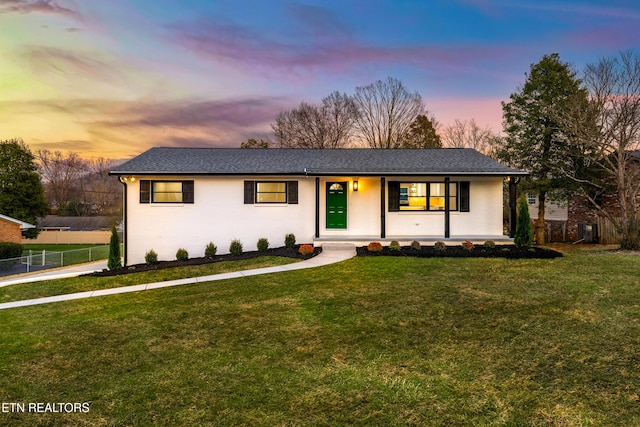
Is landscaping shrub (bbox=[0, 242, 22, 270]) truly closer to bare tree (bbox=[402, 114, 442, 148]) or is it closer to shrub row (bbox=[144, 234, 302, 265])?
shrub row (bbox=[144, 234, 302, 265])

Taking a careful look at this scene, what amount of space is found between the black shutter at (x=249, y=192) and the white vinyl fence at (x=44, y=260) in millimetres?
11419

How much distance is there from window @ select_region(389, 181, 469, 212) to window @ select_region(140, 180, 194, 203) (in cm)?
838

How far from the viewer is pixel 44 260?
19547 millimetres

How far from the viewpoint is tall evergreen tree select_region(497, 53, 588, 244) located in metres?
20.8

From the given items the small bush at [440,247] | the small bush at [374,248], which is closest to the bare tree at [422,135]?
the small bush at [440,247]

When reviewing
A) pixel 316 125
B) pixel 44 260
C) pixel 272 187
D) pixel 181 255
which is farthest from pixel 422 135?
pixel 44 260

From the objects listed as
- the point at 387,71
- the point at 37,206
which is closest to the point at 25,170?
the point at 37,206

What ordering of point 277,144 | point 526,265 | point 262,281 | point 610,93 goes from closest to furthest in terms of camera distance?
point 262,281 → point 526,265 → point 610,93 → point 277,144

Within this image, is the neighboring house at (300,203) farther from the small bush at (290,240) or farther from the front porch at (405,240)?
the small bush at (290,240)

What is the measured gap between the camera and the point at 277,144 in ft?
112

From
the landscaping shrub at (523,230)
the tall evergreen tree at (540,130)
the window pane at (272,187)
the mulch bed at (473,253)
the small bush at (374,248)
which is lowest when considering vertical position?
the mulch bed at (473,253)

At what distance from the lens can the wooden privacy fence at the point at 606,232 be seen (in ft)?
67.0

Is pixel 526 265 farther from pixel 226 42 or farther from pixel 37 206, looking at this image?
pixel 37 206

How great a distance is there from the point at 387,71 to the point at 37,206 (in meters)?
31.9
